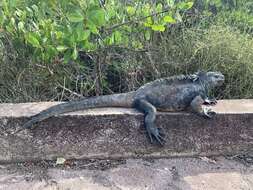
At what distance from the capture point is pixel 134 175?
3.64 meters

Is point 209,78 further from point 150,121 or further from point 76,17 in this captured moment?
point 76,17

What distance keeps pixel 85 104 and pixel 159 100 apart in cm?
71

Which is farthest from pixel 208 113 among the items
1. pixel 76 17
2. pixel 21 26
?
pixel 21 26

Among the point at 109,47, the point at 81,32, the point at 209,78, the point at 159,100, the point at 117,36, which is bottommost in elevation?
the point at 159,100

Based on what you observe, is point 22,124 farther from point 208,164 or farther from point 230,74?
point 230,74

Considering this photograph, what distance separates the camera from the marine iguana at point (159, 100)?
150 inches

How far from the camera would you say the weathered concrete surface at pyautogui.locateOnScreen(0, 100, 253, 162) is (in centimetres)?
374

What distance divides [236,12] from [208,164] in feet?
8.84

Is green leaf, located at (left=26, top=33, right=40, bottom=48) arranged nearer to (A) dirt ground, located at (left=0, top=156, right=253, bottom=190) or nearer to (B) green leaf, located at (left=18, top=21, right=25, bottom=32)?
(B) green leaf, located at (left=18, top=21, right=25, bottom=32)

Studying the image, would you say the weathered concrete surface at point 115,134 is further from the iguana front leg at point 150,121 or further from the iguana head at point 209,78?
the iguana head at point 209,78

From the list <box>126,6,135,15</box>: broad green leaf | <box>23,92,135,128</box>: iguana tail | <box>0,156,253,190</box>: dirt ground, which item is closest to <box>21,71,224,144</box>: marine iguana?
<box>23,92,135,128</box>: iguana tail

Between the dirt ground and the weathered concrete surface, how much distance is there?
0.09m

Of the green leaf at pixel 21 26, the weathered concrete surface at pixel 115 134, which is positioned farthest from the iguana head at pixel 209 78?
the green leaf at pixel 21 26

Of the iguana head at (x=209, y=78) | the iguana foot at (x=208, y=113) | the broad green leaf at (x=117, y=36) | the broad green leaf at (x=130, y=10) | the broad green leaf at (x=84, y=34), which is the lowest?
the iguana foot at (x=208, y=113)
